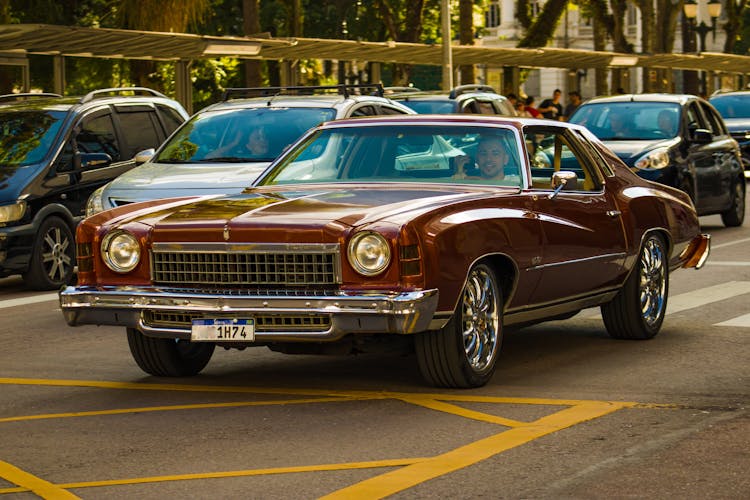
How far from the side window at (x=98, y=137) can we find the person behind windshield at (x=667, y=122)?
704 centimetres

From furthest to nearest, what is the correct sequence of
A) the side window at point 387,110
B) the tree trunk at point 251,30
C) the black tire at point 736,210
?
the tree trunk at point 251,30, the black tire at point 736,210, the side window at point 387,110

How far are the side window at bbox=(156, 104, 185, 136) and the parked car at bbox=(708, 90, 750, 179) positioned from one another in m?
17.0

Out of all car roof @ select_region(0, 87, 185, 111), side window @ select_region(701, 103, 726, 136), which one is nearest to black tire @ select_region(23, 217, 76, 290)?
car roof @ select_region(0, 87, 185, 111)

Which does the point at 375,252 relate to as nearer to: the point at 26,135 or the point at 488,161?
the point at 488,161

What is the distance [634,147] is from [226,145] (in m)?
6.74

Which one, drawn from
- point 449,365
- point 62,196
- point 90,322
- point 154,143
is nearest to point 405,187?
point 449,365

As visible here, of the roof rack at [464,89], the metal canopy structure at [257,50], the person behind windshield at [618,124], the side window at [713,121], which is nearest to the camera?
the person behind windshield at [618,124]

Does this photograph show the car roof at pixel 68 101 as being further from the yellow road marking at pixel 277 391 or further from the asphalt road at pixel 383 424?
the yellow road marking at pixel 277 391

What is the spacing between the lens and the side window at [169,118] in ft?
58.4

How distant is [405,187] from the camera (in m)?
9.43

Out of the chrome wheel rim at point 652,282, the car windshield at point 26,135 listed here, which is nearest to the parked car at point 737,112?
the car windshield at point 26,135

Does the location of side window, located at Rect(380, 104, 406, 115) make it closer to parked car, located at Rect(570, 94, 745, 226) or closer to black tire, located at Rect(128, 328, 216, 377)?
parked car, located at Rect(570, 94, 745, 226)

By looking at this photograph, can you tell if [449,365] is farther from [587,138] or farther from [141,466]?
[587,138]

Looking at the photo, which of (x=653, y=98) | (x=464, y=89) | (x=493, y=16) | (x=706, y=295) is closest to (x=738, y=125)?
(x=464, y=89)
